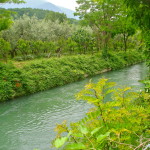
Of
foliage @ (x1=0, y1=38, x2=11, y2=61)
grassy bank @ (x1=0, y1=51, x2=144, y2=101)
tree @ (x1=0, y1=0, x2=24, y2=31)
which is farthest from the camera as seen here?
foliage @ (x1=0, y1=38, x2=11, y2=61)

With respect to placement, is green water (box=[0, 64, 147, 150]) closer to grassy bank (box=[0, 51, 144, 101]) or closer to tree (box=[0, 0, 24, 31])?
grassy bank (box=[0, 51, 144, 101])

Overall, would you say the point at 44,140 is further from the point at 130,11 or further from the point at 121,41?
the point at 121,41

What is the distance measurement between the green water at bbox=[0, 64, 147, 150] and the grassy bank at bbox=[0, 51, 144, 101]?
885 mm

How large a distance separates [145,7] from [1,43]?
1612 cm

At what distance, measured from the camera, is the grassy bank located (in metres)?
13.7

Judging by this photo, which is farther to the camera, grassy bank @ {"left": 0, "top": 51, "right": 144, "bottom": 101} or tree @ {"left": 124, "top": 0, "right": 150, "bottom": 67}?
grassy bank @ {"left": 0, "top": 51, "right": 144, "bottom": 101}

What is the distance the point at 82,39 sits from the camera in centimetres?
2794

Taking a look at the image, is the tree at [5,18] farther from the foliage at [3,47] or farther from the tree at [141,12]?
the tree at [141,12]

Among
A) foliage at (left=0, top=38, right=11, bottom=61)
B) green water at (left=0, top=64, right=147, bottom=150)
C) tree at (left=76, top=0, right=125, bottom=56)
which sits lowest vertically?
green water at (left=0, top=64, right=147, bottom=150)

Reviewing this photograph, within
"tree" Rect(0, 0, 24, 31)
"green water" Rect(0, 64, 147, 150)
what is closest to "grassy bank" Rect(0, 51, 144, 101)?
"green water" Rect(0, 64, 147, 150)

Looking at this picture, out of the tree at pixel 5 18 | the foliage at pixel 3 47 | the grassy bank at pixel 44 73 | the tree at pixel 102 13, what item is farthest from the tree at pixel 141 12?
the tree at pixel 102 13

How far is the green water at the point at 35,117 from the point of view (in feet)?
23.2

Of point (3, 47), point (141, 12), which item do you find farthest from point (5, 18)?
point (141, 12)

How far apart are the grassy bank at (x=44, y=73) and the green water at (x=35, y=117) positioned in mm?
885
